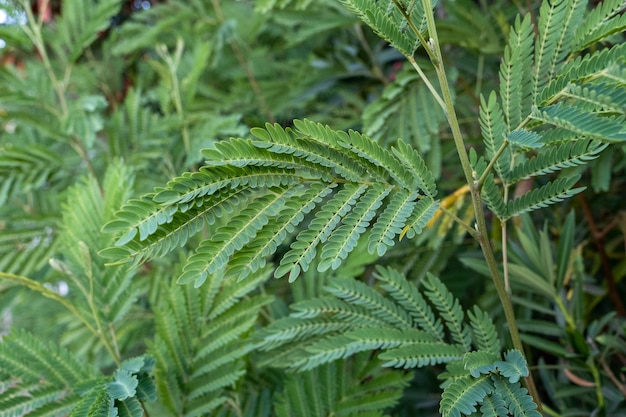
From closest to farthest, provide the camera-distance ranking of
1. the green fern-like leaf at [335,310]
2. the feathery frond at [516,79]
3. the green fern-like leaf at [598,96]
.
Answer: the green fern-like leaf at [598,96], the feathery frond at [516,79], the green fern-like leaf at [335,310]

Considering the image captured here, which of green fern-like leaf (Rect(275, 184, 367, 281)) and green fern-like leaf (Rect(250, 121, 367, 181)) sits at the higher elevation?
green fern-like leaf (Rect(250, 121, 367, 181))

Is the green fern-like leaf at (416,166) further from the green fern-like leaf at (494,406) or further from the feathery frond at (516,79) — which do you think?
the green fern-like leaf at (494,406)

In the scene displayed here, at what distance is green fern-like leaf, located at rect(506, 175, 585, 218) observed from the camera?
50cm

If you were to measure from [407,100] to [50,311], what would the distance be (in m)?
0.81

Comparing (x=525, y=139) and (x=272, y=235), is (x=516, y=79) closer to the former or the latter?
(x=525, y=139)

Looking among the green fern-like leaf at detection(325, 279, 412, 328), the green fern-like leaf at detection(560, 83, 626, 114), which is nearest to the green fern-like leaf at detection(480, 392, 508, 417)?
the green fern-like leaf at detection(325, 279, 412, 328)

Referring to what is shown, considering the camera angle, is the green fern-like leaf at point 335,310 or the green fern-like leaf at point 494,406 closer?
the green fern-like leaf at point 494,406

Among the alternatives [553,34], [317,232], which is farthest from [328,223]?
[553,34]

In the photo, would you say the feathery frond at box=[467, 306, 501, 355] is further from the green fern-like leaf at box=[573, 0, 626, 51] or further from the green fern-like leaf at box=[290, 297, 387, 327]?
the green fern-like leaf at box=[573, 0, 626, 51]

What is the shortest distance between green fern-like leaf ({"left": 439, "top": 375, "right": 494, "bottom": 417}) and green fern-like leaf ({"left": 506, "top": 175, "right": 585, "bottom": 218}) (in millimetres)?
149

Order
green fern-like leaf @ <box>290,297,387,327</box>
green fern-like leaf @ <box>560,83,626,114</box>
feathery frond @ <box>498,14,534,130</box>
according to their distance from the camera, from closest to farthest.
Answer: green fern-like leaf @ <box>560,83,626,114</box>, feathery frond @ <box>498,14,534,130</box>, green fern-like leaf @ <box>290,297,387,327</box>

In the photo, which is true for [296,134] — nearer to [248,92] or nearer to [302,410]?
[302,410]

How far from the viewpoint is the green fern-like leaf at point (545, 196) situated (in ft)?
1.63

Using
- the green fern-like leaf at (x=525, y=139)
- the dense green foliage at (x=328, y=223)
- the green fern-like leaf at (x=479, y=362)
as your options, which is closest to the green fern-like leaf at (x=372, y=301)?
the dense green foliage at (x=328, y=223)
